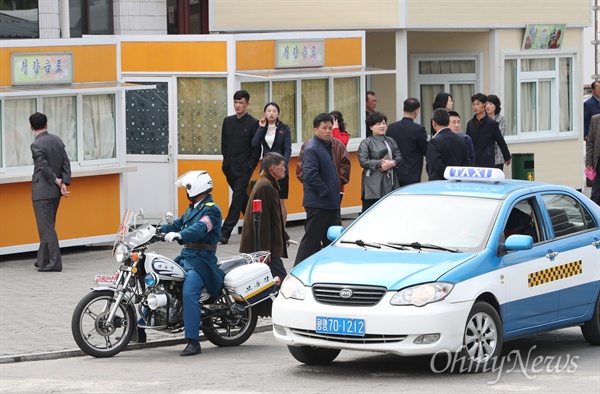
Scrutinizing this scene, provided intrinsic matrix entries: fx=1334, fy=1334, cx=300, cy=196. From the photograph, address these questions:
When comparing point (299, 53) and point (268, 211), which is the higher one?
point (299, 53)

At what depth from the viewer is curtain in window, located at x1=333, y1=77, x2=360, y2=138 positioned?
70.2 feet

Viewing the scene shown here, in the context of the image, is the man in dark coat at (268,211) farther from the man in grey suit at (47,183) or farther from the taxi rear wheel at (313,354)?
the man in grey suit at (47,183)

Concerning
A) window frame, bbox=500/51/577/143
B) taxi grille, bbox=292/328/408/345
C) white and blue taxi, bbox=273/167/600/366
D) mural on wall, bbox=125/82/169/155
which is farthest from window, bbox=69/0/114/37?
taxi grille, bbox=292/328/408/345

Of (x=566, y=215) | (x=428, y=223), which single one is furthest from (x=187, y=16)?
(x=428, y=223)

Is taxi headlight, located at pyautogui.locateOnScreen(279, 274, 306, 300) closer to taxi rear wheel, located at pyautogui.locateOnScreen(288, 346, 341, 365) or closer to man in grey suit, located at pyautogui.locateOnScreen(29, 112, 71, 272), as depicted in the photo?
taxi rear wheel, located at pyautogui.locateOnScreen(288, 346, 341, 365)

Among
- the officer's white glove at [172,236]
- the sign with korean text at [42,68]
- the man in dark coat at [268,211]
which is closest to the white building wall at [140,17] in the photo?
the sign with korean text at [42,68]

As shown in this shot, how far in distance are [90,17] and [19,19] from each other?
1.36 meters

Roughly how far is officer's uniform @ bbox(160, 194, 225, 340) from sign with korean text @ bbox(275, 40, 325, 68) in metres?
8.81

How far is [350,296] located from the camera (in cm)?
1000

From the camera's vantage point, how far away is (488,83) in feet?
81.7

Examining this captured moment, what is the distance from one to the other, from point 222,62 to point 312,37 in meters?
1.89

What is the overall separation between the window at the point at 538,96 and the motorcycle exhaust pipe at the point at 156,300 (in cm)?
1473

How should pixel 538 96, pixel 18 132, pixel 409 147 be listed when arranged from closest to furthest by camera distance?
pixel 409 147 → pixel 18 132 → pixel 538 96

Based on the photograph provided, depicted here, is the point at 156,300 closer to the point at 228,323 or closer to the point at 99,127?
the point at 228,323
